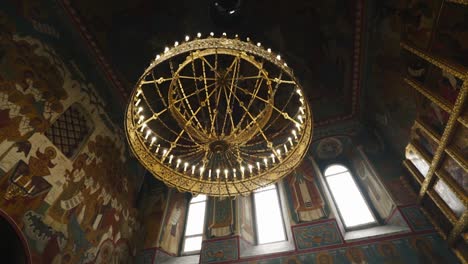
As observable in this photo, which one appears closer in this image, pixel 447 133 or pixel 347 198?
pixel 447 133

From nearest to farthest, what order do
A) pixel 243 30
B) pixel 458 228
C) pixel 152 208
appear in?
pixel 458 228, pixel 243 30, pixel 152 208

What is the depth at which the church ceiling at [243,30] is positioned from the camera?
21.0ft

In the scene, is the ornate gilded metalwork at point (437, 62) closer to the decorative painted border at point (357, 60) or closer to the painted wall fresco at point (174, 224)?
the decorative painted border at point (357, 60)

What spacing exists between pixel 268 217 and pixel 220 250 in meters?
1.66

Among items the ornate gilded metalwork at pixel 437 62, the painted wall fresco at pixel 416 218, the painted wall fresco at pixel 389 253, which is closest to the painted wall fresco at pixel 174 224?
the painted wall fresco at pixel 389 253

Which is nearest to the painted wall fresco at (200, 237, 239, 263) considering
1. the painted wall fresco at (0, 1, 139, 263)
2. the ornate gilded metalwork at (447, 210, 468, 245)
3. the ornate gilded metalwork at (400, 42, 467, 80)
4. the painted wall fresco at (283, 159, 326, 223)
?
the painted wall fresco at (283, 159, 326, 223)

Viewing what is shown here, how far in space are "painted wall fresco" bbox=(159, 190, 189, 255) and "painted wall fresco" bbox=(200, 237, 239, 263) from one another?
3.58 ft

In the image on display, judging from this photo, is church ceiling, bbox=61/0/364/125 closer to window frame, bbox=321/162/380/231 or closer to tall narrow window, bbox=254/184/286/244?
window frame, bbox=321/162/380/231

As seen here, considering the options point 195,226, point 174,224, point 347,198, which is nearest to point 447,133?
point 347,198

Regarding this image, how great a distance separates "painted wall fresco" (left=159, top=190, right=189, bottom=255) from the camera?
6840mm

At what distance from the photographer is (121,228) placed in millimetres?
6734

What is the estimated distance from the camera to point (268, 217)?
23.2ft

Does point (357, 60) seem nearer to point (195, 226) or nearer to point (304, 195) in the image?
point (304, 195)

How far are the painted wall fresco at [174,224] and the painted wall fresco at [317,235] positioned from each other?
3209 millimetres
